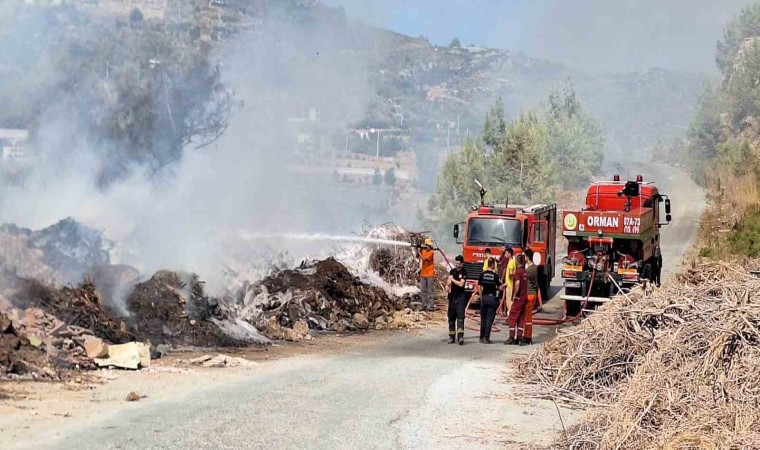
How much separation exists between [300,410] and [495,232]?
12.6m

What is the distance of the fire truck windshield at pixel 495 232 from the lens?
23.2 metres

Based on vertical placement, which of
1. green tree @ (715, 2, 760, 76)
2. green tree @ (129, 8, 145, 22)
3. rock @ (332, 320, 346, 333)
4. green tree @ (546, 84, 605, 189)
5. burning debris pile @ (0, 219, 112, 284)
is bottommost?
rock @ (332, 320, 346, 333)

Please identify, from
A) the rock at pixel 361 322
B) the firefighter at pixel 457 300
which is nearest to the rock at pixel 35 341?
the firefighter at pixel 457 300

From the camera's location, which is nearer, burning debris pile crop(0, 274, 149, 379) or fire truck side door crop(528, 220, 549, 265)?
burning debris pile crop(0, 274, 149, 379)

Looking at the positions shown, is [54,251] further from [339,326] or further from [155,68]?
[155,68]

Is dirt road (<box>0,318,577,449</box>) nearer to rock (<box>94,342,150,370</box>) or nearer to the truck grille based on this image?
rock (<box>94,342,150,370</box>)

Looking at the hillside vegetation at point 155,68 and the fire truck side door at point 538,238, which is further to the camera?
the fire truck side door at point 538,238

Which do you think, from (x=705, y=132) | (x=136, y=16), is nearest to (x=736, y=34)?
(x=705, y=132)

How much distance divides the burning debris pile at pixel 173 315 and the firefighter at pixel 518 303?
4.91m

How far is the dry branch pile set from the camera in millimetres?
9391

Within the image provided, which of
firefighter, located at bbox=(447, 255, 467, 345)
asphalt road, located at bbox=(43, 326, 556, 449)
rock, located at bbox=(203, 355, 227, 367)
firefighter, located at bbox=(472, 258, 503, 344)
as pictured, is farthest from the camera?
firefighter, located at bbox=(472, 258, 503, 344)

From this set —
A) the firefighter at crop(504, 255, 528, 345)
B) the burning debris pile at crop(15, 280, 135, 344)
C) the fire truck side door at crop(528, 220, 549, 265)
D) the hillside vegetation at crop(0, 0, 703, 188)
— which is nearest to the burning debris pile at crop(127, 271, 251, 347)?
the burning debris pile at crop(15, 280, 135, 344)

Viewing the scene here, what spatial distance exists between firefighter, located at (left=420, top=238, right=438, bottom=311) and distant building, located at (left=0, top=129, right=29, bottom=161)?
29.8 feet

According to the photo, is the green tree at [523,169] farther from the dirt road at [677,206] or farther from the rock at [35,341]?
the rock at [35,341]
